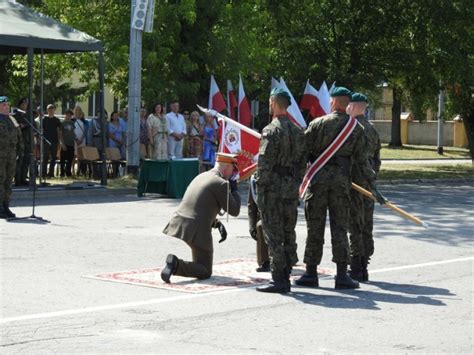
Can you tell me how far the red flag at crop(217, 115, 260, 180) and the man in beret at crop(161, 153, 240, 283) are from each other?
2.00 feet

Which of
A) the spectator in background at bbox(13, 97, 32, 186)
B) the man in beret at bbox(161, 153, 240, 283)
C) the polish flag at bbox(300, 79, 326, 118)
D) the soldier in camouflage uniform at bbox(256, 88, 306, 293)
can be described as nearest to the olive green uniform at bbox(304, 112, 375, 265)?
the soldier in camouflage uniform at bbox(256, 88, 306, 293)

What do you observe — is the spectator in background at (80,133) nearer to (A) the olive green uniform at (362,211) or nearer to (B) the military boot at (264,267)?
(B) the military boot at (264,267)

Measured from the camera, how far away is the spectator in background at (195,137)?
26.6 meters

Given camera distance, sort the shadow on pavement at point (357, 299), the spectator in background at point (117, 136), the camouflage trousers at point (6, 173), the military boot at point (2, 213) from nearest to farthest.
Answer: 1. the shadow on pavement at point (357, 299)
2. the camouflage trousers at point (6, 173)
3. the military boot at point (2, 213)
4. the spectator in background at point (117, 136)

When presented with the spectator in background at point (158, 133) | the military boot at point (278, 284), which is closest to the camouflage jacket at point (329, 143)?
the military boot at point (278, 284)

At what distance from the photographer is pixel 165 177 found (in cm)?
2248

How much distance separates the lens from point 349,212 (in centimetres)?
1126

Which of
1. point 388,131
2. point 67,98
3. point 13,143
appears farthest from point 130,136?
point 388,131

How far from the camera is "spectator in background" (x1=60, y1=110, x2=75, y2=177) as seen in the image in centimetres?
2589

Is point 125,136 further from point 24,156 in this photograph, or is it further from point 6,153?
point 6,153

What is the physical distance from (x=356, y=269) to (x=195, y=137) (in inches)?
602

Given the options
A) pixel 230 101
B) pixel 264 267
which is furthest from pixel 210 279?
pixel 230 101

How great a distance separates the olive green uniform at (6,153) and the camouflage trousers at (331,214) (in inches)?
280

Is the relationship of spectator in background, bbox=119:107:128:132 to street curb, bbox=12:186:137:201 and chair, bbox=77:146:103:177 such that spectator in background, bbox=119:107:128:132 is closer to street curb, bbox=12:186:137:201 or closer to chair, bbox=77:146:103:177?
chair, bbox=77:146:103:177
